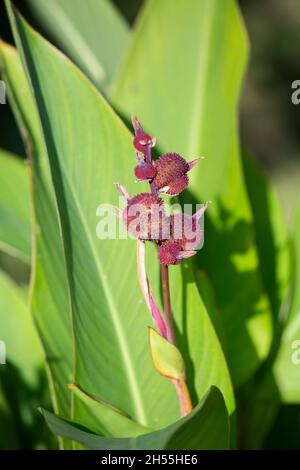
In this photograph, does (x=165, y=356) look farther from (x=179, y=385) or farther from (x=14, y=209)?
(x=14, y=209)

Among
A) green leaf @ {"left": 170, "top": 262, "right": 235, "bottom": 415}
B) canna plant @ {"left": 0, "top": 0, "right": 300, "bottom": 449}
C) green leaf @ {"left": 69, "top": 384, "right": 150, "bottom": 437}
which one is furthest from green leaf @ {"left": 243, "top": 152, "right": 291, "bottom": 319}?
green leaf @ {"left": 69, "top": 384, "right": 150, "bottom": 437}

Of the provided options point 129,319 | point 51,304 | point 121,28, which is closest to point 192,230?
point 129,319

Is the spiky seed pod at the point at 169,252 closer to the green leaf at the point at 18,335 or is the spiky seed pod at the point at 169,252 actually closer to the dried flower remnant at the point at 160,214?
the dried flower remnant at the point at 160,214

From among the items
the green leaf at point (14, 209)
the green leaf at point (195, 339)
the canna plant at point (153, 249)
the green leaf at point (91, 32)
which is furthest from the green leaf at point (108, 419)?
the green leaf at point (91, 32)

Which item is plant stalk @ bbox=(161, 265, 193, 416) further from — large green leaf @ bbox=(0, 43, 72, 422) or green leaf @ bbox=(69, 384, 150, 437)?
large green leaf @ bbox=(0, 43, 72, 422)

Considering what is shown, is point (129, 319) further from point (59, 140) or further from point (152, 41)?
point (152, 41)
